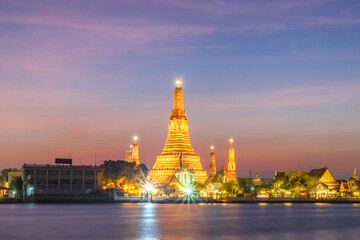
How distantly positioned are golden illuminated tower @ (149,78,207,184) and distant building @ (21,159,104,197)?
60.8ft

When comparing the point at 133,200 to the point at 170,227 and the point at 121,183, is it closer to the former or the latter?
the point at 121,183

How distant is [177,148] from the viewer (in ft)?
532

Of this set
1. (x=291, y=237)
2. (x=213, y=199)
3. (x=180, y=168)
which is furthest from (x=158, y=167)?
(x=291, y=237)

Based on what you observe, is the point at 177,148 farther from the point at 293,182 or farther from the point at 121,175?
the point at 293,182

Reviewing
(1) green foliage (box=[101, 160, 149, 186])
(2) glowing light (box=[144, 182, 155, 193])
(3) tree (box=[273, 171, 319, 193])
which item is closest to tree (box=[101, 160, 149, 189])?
(1) green foliage (box=[101, 160, 149, 186])

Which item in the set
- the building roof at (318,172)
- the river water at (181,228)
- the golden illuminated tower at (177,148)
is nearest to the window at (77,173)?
the golden illuminated tower at (177,148)

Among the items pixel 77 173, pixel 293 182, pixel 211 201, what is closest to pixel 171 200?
pixel 211 201

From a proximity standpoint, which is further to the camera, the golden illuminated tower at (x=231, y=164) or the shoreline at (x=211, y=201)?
the golden illuminated tower at (x=231, y=164)

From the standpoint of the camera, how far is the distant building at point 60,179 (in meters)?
144

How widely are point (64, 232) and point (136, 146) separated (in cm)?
12028

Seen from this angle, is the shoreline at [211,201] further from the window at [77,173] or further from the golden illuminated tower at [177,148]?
the golden illuminated tower at [177,148]

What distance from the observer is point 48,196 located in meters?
146

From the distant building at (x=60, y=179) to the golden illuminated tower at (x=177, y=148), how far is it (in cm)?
1853

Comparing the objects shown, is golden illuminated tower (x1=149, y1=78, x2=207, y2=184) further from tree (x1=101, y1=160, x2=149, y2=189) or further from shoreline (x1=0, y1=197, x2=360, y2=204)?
shoreline (x1=0, y1=197, x2=360, y2=204)
